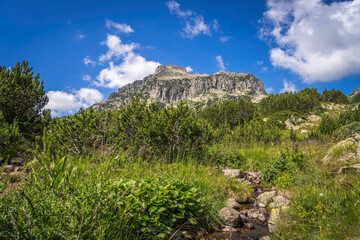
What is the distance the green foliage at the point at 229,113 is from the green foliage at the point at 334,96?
127 ft

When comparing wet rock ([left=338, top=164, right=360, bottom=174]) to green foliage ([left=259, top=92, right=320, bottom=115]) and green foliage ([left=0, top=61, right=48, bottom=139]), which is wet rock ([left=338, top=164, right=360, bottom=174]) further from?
green foliage ([left=259, top=92, right=320, bottom=115])

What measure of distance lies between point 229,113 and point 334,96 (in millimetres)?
45523

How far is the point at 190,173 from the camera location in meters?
5.21

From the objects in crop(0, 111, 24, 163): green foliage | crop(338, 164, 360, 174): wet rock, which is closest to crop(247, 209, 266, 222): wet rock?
crop(338, 164, 360, 174): wet rock

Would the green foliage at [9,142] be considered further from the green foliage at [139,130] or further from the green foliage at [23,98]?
the green foliage at [23,98]

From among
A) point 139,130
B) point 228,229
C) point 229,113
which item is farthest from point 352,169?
point 229,113

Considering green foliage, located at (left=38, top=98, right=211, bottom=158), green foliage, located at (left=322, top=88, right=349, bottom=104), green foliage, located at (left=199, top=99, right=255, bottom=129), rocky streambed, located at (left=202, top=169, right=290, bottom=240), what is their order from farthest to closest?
green foliage, located at (left=322, top=88, right=349, bottom=104)
green foliage, located at (left=199, top=99, right=255, bottom=129)
green foliage, located at (left=38, top=98, right=211, bottom=158)
rocky streambed, located at (left=202, top=169, right=290, bottom=240)

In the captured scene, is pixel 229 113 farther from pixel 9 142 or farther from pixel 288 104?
pixel 9 142

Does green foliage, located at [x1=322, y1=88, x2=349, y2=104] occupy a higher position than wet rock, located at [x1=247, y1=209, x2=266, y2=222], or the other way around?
green foliage, located at [x1=322, y1=88, x2=349, y2=104]

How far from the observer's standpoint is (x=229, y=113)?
37969mm

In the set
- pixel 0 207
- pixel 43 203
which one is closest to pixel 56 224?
pixel 43 203

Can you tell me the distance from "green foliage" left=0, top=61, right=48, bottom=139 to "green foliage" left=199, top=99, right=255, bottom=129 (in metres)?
27.7

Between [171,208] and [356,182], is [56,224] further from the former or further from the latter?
[356,182]

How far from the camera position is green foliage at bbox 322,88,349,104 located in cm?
5784
